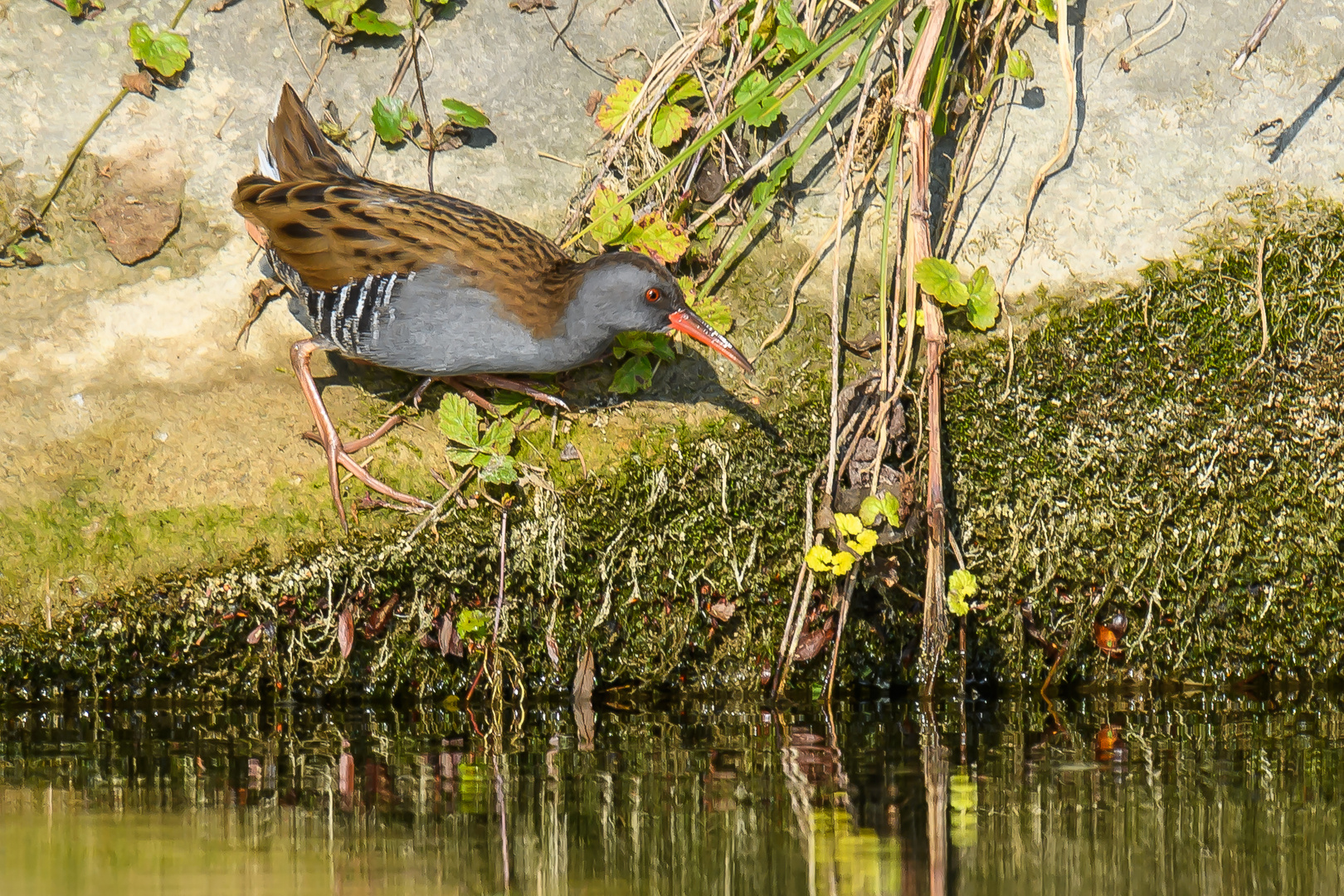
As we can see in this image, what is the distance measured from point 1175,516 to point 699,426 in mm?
1698

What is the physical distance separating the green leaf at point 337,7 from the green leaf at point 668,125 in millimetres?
1292

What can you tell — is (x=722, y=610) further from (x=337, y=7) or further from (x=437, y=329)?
(x=337, y=7)

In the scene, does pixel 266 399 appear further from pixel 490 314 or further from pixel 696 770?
pixel 696 770

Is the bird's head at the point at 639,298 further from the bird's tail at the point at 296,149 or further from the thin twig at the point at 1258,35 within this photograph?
the thin twig at the point at 1258,35

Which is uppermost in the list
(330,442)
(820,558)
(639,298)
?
(639,298)

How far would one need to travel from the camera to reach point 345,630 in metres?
3.86

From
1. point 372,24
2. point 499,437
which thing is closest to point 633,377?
point 499,437

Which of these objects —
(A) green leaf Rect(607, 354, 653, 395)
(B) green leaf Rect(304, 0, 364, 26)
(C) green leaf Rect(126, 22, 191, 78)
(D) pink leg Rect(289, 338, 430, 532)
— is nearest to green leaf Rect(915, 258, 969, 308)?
(A) green leaf Rect(607, 354, 653, 395)

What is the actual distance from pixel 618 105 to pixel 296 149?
1223 mm

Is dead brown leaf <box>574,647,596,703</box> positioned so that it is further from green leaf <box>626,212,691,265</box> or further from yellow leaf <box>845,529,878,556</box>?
green leaf <box>626,212,691,265</box>

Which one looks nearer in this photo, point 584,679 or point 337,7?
point 584,679

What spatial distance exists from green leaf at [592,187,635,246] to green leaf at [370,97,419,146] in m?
0.85

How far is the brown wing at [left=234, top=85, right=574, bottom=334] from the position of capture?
3830mm

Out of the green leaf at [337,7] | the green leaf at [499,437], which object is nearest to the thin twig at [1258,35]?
the green leaf at [499,437]
